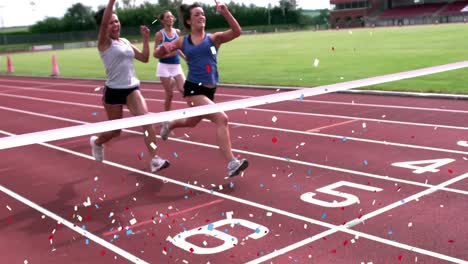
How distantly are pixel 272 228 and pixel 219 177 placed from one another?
76.2 inches

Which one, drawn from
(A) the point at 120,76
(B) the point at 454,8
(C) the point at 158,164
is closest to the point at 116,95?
(A) the point at 120,76

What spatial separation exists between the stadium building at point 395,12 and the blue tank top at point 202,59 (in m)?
73.2

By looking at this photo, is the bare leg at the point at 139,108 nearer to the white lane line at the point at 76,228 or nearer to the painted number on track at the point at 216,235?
the white lane line at the point at 76,228

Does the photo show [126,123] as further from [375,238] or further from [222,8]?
[375,238]

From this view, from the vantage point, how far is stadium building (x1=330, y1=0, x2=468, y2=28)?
77375 mm

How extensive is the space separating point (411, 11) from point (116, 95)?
8414cm

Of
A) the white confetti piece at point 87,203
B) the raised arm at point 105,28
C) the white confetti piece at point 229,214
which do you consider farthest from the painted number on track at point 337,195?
the raised arm at point 105,28

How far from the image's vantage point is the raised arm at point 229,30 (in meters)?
6.15

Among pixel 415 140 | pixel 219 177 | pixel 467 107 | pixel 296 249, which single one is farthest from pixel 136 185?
pixel 467 107

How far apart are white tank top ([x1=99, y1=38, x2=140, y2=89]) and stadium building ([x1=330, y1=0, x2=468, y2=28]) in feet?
241

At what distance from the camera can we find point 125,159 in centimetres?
811

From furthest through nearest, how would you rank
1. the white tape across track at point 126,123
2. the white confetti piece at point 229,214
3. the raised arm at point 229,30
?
1. the raised arm at point 229,30
2. the white confetti piece at point 229,214
3. the white tape across track at point 126,123

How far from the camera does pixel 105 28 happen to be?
6434mm

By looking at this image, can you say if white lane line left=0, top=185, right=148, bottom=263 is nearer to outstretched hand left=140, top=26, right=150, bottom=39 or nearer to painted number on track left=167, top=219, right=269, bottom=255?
painted number on track left=167, top=219, right=269, bottom=255
